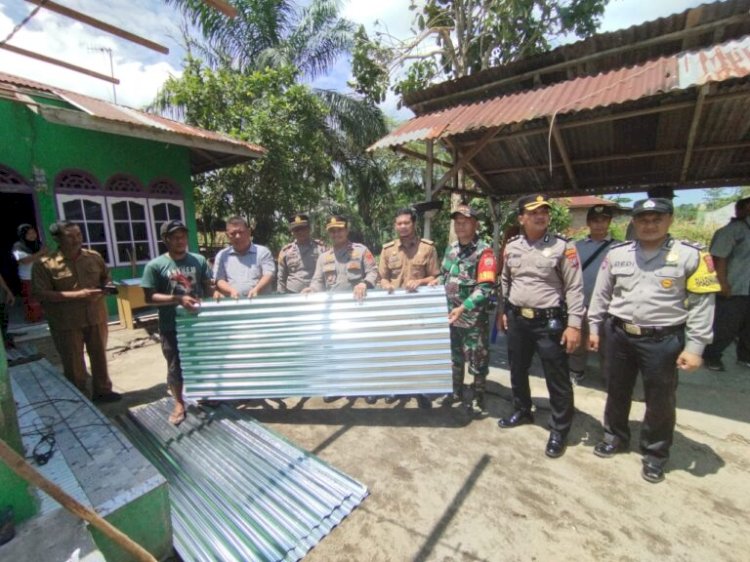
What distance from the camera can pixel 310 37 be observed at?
10.6m

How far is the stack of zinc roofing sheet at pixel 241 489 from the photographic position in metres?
1.87

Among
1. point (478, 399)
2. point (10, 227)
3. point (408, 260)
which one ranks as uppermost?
point (10, 227)

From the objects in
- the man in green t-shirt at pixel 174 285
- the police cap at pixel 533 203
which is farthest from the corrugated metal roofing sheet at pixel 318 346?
the police cap at pixel 533 203

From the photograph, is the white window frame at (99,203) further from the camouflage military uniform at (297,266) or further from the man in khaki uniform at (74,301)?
the camouflage military uniform at (297,266)

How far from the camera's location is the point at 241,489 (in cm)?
222

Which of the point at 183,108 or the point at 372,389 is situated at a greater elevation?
the point at 183,108

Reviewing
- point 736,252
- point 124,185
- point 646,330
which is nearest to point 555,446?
point 646,330

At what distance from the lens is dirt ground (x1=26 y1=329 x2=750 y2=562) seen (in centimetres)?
185

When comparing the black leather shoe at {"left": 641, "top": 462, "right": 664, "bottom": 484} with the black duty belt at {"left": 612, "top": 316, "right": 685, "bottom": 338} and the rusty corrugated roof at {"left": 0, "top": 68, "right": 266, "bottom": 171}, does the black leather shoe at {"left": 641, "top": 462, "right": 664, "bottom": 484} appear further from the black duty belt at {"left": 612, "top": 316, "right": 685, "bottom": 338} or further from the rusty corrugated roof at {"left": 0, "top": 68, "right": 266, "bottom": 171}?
the rusty corrugated roof at {"left": 0, "top": 68, "right": 266, "bottom": 171}

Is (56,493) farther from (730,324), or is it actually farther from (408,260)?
(730,324)

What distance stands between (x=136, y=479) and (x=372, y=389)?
1.65m

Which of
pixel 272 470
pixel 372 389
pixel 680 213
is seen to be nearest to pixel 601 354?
pixel 372 389

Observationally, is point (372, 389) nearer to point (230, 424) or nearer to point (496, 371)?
point (230, 424)

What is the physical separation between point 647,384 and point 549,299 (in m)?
0.76
